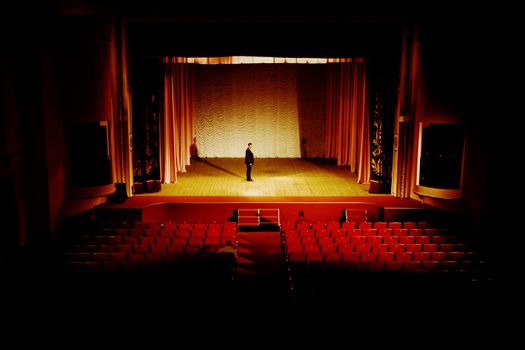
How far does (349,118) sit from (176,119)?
5.62 metres

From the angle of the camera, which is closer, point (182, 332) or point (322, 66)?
point (182, 332)

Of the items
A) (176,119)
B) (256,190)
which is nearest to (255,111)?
(176,119)

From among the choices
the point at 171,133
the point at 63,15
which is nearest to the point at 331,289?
the point at 63,15

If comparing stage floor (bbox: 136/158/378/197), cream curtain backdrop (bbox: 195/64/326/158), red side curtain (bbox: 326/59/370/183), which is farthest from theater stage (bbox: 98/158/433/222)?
cream curtain backdrop (bbox: 195/64/326/158)

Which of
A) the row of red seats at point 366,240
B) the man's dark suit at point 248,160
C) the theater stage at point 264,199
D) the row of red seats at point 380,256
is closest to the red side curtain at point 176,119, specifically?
the theater stage at point 264,199

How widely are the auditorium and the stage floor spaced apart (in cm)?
13

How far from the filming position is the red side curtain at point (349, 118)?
1531 centimetres

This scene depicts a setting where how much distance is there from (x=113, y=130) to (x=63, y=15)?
10.1 feet

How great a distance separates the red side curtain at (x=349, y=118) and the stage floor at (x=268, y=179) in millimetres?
421

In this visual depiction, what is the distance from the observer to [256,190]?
45.4 ft

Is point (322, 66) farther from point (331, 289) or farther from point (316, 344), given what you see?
point (316, 344)

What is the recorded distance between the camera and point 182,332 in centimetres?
610

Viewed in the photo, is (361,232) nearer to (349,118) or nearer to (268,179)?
(268,179)

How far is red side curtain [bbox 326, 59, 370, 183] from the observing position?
15312mm
